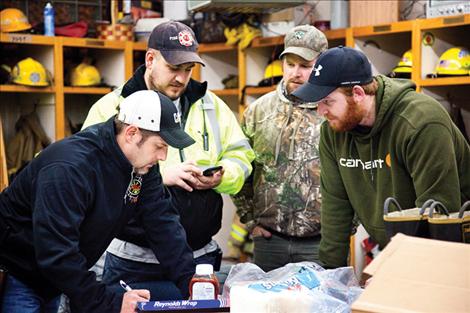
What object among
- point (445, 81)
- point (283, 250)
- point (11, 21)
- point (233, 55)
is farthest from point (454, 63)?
point (11, 21)

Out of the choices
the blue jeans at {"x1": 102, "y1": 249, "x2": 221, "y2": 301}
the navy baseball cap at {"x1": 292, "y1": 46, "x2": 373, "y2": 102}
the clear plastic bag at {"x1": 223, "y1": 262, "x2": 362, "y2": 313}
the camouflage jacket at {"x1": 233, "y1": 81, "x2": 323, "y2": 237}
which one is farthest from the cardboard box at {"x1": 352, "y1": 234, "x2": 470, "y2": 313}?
the camouflage jacket at {"x1": 233, "y1": 81, "x2": 323, "y2": 237}

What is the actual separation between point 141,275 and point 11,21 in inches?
125

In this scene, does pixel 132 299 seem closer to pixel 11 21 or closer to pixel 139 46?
pixel 11 21

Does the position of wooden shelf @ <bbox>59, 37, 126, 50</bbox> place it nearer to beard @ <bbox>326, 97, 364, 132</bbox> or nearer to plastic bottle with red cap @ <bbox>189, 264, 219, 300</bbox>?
beard @ <bbox>326, 97, 364, 132</bbox>

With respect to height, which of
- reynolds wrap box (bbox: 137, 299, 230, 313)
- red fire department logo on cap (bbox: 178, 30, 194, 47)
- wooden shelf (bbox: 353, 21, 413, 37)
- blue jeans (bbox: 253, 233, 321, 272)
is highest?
wooden shelf (bbox: 353, 21, 413, 37)

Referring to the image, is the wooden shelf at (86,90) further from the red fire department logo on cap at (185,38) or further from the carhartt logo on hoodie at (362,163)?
the carhartt logo on hoodie at (362,163)

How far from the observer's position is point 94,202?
2535mm

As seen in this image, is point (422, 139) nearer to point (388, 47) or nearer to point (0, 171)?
point (388, 47)

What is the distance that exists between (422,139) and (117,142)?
985 millimetres

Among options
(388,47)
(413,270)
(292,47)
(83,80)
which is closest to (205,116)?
(292,47)

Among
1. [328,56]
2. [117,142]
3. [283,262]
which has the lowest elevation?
[283,262]

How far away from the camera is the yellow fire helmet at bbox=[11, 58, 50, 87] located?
18.4 feet

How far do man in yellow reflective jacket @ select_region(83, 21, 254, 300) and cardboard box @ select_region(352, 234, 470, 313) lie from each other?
1.35 m

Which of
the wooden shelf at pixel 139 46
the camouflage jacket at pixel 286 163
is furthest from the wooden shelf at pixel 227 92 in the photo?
the camouflage jacket at pixel 286 163
